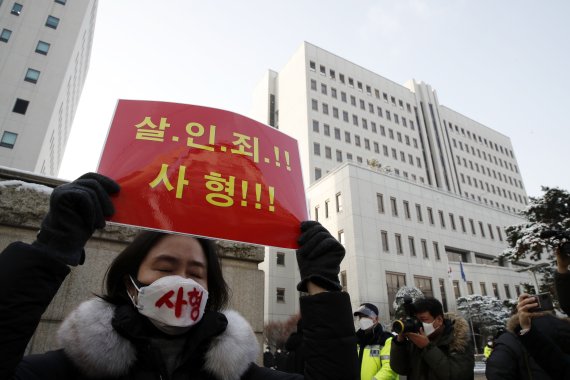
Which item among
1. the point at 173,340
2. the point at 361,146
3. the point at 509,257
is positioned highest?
the point at 361,146

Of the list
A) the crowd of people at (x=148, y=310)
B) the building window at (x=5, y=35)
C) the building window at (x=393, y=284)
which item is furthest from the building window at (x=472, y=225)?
the building window at (x=5, y=35)

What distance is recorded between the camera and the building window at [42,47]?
111 ft

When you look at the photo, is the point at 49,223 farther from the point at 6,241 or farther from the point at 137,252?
the point at 6,241

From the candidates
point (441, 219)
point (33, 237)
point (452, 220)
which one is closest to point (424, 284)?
point (441, 219)

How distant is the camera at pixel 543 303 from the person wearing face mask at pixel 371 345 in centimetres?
195

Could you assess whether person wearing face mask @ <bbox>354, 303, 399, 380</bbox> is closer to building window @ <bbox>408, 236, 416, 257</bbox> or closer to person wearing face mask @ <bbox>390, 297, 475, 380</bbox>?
person wearing face mask @ <bbox>390, 297, 475, 380</bbox>

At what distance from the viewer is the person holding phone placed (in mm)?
2449

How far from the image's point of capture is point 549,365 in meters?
2.46

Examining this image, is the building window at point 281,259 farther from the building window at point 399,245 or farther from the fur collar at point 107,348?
the fur collar at point 107,348

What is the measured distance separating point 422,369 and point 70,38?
1707 inches

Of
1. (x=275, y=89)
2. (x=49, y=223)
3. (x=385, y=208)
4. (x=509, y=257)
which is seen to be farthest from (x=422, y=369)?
(x=275, y=89)

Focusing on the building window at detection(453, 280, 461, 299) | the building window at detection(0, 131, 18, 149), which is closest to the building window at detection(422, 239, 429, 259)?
the building window at detection(453, 280, 461, 299)

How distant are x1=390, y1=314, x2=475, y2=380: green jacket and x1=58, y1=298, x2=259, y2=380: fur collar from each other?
2.29 metres

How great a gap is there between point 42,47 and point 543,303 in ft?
140
